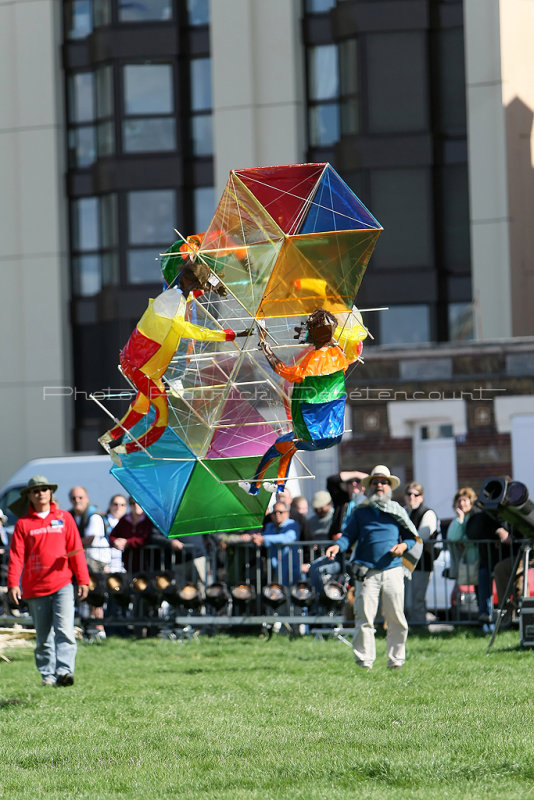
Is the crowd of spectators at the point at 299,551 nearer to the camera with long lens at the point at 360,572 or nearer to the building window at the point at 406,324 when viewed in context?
the camera with long lens at the point at 360,572

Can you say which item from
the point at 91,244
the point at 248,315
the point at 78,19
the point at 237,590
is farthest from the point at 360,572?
the point at 78,19

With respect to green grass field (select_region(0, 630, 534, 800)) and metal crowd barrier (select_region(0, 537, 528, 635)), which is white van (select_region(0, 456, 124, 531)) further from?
green grass field (select_region(0, 630, 534, 800))

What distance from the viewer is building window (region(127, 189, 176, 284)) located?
29250 millimetres

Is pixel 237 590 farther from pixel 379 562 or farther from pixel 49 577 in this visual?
pixel 49 577

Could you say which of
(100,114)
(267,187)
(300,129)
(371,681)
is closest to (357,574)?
(371,681)

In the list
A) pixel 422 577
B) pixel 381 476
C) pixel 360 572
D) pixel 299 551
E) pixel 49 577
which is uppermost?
pixel 381 476

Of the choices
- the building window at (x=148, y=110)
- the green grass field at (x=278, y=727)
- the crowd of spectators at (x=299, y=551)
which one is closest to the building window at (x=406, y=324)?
the building window at (x=148, y=110)

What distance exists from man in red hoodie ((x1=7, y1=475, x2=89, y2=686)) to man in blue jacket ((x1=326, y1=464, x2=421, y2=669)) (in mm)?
2444

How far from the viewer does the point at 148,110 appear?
96.4 feet

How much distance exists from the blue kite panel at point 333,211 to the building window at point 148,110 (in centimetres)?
2020

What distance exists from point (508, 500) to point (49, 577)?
14.6ft

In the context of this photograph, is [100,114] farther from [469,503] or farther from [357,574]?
[357,574]

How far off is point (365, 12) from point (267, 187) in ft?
62.4

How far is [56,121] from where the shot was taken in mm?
29594
